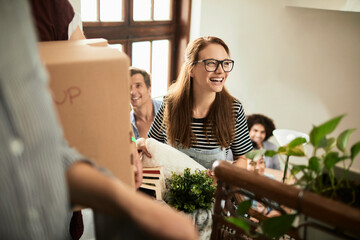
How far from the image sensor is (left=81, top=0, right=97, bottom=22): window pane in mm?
2360

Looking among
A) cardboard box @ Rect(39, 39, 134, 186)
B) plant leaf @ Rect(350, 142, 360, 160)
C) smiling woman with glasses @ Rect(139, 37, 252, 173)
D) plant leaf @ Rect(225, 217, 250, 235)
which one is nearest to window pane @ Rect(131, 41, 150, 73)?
smiling woman with glasses @ Rect(139, 37, 252, 173)

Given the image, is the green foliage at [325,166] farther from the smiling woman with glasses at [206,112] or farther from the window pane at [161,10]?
the window pane at [161,10]

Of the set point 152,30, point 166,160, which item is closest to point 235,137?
point 166,160

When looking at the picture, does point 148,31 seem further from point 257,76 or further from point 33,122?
point 33,122

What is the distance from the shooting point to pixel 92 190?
1.45ft

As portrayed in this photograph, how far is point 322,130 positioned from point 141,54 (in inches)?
95.7

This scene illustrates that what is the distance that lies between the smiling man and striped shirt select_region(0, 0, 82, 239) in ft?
5.94

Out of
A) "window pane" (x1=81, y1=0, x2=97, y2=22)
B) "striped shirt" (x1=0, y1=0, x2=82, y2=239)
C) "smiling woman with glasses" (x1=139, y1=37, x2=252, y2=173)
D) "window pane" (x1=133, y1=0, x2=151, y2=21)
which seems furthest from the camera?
"window pane" (x1=133, y1=0, x2=151, y2=21)

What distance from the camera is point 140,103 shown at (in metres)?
2.28

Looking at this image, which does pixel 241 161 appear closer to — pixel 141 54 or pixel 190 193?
pixel 190 193

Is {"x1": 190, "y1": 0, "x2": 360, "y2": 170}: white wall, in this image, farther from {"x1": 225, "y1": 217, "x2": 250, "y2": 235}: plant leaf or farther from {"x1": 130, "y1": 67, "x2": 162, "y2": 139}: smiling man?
{"x1": 225, "y1": 217, "x2": 250, "y2": 235}: plant leaf

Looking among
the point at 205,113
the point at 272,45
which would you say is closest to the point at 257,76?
the point at 272,45

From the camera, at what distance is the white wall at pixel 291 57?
324 cm

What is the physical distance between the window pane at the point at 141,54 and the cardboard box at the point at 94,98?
85.2 inches
